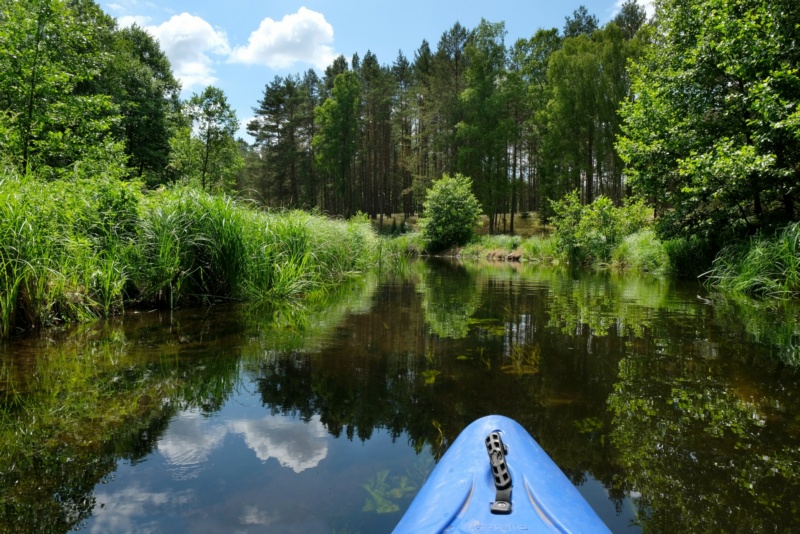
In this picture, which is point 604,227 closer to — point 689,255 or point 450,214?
point 689,255

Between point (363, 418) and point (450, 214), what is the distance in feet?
72.4

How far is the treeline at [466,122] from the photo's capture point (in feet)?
81.4

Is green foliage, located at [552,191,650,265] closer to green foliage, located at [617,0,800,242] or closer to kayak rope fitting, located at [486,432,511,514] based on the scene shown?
green foliage, located at [617,0,800,242]

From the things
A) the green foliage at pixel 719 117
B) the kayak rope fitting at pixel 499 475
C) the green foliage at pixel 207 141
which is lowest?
the kayak rope fitting at pixel 499 475

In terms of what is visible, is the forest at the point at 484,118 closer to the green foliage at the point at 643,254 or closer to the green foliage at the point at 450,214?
the green foliage at the point at 643,254

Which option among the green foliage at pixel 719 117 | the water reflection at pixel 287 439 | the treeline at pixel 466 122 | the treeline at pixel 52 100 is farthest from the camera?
the treeline at pixel 466 122

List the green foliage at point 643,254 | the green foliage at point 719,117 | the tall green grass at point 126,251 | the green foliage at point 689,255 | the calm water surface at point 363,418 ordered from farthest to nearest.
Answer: the green foliage at point 643,254 < the green foliage at point 689,255 < the green foliage at point 719,117 < the tall green grass at point 126,251 < the calm water surface at point 363,418

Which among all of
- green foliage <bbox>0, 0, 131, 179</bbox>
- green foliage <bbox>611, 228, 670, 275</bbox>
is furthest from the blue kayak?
green foliage <bbox>611, 228, 670, 275</bbox>

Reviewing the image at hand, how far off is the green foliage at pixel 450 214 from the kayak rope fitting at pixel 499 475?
22.9m

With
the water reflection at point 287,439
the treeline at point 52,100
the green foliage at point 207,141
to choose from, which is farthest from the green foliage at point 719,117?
the green foliage at point 207,141

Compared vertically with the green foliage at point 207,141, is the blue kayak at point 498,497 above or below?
below

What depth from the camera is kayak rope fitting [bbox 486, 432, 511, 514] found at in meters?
1.23

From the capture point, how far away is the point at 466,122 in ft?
97.8

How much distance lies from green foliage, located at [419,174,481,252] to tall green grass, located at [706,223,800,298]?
16.1 meters
